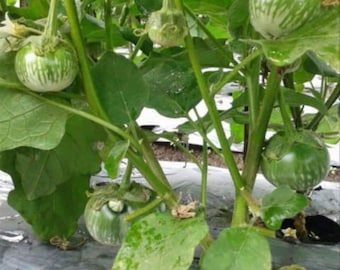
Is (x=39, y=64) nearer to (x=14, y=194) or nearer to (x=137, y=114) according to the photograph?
(x=137, y=114)

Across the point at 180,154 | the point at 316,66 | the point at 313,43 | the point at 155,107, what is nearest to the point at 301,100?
the point at 316,66

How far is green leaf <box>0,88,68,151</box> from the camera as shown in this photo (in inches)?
20.6

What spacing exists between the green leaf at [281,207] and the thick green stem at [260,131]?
8 centimetres

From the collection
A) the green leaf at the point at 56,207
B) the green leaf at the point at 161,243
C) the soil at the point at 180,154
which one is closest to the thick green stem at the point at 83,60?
the green leaf at the point at 161,243

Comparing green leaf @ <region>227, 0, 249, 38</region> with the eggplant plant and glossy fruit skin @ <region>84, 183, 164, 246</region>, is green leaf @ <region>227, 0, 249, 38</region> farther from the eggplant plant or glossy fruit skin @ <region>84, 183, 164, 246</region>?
glossy fruit skin @ <region>84, 183, 164, 246</region>

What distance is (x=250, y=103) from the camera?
58 cm

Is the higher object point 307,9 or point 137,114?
point 307,9

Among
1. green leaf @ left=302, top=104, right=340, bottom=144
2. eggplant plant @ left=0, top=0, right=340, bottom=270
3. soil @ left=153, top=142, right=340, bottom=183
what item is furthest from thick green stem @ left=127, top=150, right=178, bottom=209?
soil @ left=153, top=142, right=340, bottom=183

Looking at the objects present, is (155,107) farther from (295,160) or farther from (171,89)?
(295,160)

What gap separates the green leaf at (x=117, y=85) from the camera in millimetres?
542

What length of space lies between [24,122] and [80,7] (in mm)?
134

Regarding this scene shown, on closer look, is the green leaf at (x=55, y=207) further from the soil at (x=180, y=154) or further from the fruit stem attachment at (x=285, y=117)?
the soil at (x=180, y=154)

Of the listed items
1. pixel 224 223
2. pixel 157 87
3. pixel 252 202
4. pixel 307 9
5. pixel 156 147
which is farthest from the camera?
pixel 156 147

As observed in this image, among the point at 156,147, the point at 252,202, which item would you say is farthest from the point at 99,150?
the point at 156,147
